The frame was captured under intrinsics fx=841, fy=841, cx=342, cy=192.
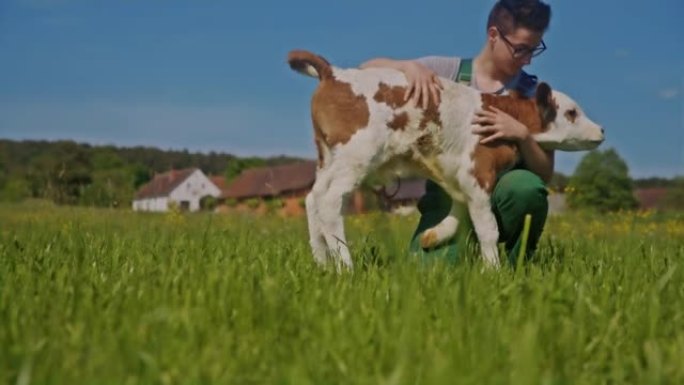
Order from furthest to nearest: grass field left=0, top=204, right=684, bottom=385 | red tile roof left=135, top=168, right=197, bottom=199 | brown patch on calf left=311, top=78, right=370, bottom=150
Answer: red tile roof left=135, top=168, right=197, bottom=199, brown patch on calf left=311, top=78, right=370, bottom=150, grass field left=0, top=204, right=684, bottom=385

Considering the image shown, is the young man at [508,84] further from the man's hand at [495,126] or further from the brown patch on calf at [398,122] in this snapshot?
the brown patch on calf at [398,122]

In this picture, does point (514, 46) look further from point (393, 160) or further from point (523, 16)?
point (393, 160)

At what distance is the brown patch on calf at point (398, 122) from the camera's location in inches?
177

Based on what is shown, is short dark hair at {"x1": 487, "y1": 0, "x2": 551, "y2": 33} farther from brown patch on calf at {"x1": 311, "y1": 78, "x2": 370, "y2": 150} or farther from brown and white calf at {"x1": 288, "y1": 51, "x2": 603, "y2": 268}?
brown patch on calf at {"x1": 311, "y1": 78, "x2": 370, "y2": 150}

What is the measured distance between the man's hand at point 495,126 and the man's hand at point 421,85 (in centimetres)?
29

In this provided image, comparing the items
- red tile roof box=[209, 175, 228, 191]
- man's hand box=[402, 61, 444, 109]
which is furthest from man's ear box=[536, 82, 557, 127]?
red tile roof box=[209, 175, 228, 191]

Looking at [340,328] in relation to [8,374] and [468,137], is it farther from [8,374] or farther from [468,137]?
[468,137]

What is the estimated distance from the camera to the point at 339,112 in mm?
4453

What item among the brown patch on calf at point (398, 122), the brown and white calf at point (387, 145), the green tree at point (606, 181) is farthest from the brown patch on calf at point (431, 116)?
the green tree at point (606, 181)

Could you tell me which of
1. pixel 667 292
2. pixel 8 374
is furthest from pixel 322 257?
pixel 8 374

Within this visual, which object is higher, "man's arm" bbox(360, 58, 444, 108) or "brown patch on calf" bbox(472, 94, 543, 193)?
"man's arm" bbox(360, 58, 444, 108)

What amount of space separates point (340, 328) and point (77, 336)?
80 centimetres

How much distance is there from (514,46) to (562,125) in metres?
0.58

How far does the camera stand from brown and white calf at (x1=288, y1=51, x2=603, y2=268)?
Result: 14.6 feet
